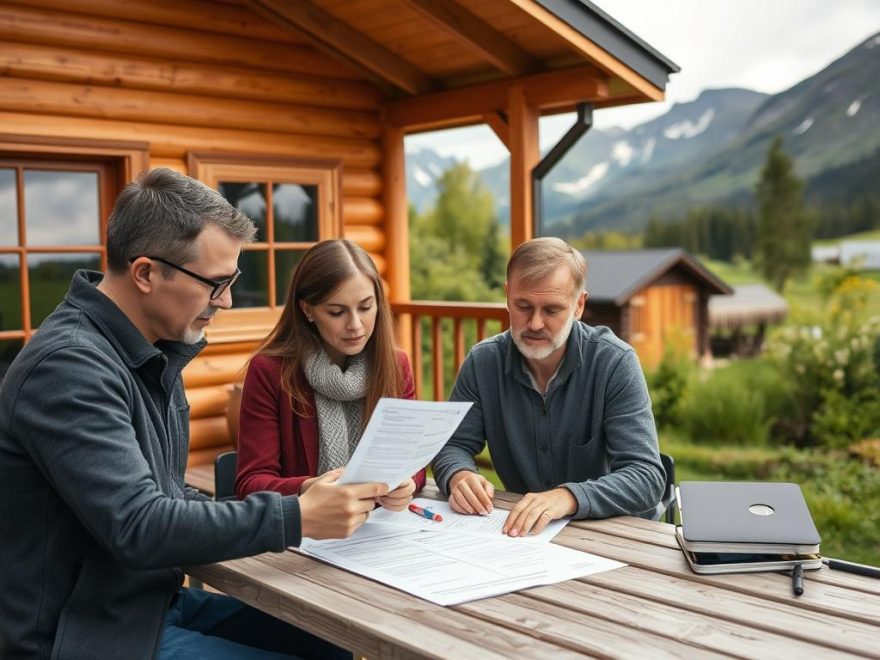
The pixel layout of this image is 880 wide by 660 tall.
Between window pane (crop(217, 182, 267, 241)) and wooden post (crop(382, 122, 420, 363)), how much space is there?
86cm

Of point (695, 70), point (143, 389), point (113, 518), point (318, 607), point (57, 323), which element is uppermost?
point (695, 70)

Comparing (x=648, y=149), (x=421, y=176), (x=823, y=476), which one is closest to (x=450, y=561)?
(x=823, y=476)

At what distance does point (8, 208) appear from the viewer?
433 centimetres

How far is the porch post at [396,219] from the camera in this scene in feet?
18.6

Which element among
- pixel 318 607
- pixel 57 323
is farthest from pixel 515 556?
pixel 57 323

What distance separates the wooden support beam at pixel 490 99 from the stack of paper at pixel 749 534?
2887mm

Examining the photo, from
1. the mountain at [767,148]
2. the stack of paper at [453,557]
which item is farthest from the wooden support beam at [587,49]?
the mountain at [767,148]

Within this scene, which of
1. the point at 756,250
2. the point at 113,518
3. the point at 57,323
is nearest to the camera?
the point at 113,518

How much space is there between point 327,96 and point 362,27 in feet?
1.58

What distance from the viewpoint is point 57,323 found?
1812 millimetres

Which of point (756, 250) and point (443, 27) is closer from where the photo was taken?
point (443, 27)

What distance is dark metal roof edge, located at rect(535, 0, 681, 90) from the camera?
417cm

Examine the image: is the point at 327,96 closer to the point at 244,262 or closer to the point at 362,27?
the point at 362,27

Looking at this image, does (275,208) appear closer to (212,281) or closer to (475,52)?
(475,52)
